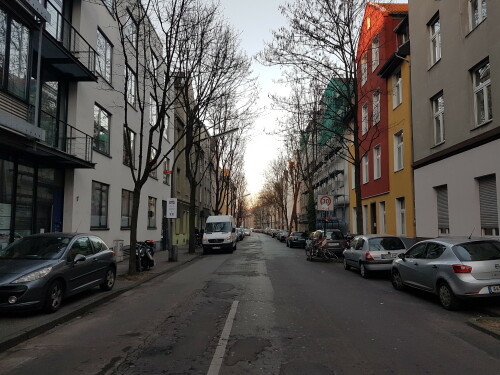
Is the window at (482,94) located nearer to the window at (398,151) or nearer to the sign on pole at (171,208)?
the window at (398,151)

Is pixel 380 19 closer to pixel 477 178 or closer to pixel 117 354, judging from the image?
pixel 477 178

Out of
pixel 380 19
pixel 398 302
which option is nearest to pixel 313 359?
pixel 398 302

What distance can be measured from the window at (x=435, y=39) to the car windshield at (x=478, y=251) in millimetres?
10362

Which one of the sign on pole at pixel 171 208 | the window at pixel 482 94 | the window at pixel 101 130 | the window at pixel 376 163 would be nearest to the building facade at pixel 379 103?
the window at pixel 376 163

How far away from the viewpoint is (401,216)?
70.9ft

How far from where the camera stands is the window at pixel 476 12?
13247mm

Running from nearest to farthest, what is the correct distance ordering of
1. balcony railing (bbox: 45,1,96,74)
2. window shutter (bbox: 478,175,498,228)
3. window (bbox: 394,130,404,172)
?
window shutter (bbox: 478,175,498,228)
balcony railing (bbox: 45,1,96,74)
window (bbox: 394,130,404,172)

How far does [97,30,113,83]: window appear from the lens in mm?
17520

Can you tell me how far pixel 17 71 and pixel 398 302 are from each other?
1121 centimetres

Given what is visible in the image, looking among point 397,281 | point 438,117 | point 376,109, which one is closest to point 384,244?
point 397,281

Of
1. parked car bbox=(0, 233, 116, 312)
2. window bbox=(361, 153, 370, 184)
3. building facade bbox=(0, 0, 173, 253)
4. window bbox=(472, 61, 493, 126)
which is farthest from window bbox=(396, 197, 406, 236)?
parked car bbox=(0, 233, 116, 312)

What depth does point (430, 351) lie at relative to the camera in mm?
5473

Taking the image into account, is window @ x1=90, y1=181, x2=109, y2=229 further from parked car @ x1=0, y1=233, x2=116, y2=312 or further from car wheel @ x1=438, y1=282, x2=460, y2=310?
car wheel @ x1=438, y1=282, x2=460, y2=310

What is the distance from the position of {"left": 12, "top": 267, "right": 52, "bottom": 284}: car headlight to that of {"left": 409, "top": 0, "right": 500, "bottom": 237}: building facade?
39.8 feet
